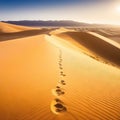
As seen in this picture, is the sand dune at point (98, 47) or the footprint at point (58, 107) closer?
the footprint at point (58, 107)

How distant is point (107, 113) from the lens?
5633mm

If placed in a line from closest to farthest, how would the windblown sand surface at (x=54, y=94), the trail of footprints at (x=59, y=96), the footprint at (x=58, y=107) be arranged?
the windblown sand surface at (x=54, y=94) → the footprint at (x=58, y=107) → the trail of footprints at (x=59, y=96)

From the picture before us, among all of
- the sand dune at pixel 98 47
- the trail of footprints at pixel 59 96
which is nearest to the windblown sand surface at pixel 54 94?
the trail of footprints at pixel 59 96

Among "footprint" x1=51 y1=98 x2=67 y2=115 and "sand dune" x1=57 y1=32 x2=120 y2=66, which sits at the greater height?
"footprint" x1=51 y1=98 x2=67 y2=115

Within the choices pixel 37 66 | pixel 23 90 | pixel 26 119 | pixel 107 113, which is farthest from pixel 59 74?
pixel 26 119

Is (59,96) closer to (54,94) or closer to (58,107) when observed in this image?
(54,94)

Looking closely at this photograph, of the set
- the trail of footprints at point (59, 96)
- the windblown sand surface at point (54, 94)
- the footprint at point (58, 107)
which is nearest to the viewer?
the windblown sand surface at point (54, 94)

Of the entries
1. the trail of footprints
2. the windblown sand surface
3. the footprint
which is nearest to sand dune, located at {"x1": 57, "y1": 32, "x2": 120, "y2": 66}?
the windblown sand surface

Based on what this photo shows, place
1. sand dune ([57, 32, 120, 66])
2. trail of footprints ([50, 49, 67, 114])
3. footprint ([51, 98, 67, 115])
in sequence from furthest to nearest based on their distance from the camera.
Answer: sand dune ([57, 32, 120, 66]), trail of footprints ([50, 49, 67, 114]), footprint ([51, 98, 67, 115])

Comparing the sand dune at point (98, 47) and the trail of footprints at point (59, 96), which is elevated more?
the trail of footprints at point (59, 96)

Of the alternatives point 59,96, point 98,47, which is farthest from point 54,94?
point 98,47

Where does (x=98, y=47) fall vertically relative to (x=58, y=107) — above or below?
below

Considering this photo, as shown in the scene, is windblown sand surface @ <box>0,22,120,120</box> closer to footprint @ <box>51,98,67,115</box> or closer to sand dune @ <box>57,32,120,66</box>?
footprint @ <box>51,98,67,115</box>

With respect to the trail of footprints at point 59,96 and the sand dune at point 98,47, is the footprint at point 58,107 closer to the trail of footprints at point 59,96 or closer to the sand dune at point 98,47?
the trail of footprints at point 59,96
